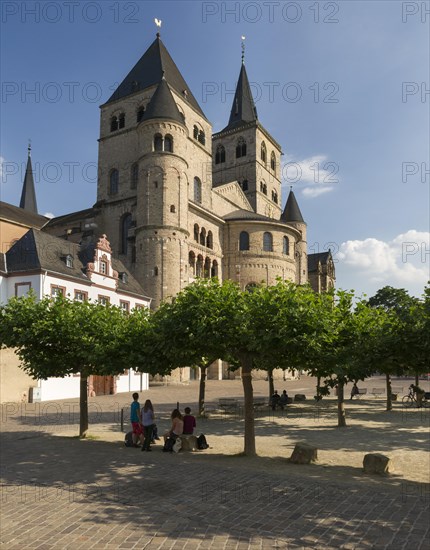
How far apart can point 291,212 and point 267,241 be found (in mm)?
22460

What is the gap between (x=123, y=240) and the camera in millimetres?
51688

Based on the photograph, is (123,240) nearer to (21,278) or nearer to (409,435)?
(21,278)

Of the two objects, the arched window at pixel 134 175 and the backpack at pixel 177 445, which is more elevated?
the arched window at pixel 134 175

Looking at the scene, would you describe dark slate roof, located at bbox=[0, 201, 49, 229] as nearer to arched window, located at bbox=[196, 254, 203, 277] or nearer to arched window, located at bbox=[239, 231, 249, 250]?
arched window, located at bbox=[196, 254, 203, 277]

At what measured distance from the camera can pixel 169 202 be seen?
4697cm

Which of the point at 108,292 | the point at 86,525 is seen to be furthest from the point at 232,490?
the point at 108,292

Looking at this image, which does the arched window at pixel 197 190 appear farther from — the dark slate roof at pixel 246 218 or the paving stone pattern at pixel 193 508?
the paving stone pattern at pixel 193 508

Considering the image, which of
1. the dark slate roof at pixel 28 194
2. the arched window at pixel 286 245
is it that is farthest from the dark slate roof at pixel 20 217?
the arched window at pixel 286 245

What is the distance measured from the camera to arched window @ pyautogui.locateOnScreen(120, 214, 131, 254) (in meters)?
51.4

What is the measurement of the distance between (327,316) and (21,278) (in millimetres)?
24338

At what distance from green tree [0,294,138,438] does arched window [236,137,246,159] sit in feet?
206

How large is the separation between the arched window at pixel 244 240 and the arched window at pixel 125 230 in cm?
1396

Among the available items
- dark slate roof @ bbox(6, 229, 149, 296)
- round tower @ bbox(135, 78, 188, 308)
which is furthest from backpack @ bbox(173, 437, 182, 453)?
round tower @ bbox(135, 78, 188, 308)

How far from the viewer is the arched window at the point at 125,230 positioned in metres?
51.4
